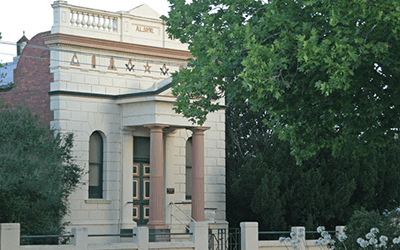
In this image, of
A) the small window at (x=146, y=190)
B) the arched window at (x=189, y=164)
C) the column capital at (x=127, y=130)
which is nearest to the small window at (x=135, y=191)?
the small window at (x=146, y=190)

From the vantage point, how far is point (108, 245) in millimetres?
21672

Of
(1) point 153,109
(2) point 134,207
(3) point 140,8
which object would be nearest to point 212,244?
(2) point 134,207

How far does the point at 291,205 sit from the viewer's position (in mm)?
29766

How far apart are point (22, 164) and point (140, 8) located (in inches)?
329

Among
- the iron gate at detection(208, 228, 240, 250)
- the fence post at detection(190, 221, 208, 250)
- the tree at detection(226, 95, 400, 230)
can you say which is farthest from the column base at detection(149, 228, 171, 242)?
the tree at detection(226, 95, 400, 230)

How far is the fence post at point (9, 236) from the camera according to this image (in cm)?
1877

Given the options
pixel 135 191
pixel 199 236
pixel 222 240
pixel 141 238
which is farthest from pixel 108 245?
pixel 222 240

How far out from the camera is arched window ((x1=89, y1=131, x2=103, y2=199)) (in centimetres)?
2745

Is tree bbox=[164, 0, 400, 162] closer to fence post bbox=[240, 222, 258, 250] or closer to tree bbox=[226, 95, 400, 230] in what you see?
fence post bbox=[240, 222, 258, 250]

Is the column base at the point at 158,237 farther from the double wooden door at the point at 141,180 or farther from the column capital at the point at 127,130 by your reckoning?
the column capital at the point at 127,130

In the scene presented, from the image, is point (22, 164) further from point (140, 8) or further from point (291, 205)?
point (291, 205)

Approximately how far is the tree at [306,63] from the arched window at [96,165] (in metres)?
9.46

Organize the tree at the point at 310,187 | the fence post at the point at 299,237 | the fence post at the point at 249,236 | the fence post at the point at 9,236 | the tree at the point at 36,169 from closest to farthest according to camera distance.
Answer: the fence post at the point at 299,237, the fence post at the point at 9,236, the fence post at the point at 249,236, the tree at the point at 36,169, the tree at the point at 310,187

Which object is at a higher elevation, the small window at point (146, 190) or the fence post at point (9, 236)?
the small window at point (146, 190)
